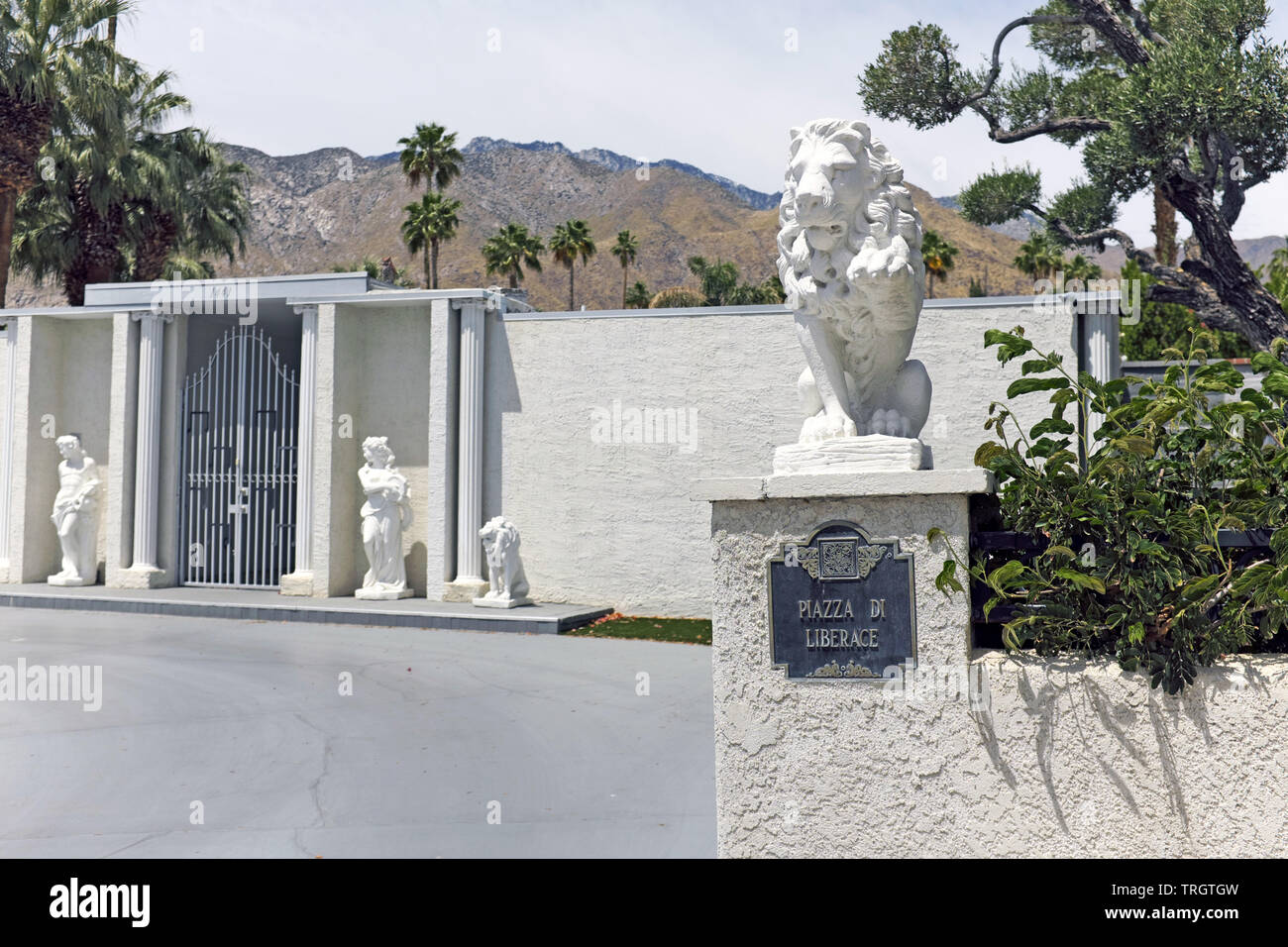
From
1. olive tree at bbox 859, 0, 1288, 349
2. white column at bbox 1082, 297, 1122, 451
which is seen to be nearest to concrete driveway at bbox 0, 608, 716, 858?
white column at bbox 1082, 297, 1122, 451

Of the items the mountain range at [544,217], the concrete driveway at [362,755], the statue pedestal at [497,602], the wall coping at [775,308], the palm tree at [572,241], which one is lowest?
the concrete driveway at [362,755]

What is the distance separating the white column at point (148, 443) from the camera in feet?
45.8

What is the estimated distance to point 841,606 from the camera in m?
3.50

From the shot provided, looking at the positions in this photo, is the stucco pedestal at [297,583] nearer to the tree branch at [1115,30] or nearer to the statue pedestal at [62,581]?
the statue pedestal at [62,581]

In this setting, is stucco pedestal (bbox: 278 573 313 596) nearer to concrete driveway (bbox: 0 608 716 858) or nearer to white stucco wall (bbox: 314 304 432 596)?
white stucco wall (bbox: 314 304 432 596)

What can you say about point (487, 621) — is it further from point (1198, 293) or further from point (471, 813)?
point (1198, 293)

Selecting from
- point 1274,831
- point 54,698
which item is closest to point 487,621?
point 54,698

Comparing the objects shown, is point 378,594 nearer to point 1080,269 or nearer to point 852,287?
point 852,287

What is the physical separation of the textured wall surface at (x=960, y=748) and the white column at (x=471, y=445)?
9.63 m

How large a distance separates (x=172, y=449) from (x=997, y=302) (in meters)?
10.9

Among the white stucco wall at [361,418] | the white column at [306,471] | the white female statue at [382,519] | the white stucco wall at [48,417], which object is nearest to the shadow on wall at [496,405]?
the white stucco wall at [361,418]

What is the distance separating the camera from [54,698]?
23.7 feet

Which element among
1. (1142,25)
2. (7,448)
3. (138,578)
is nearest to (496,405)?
(138,578)

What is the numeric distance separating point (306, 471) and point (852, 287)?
1075 cm
